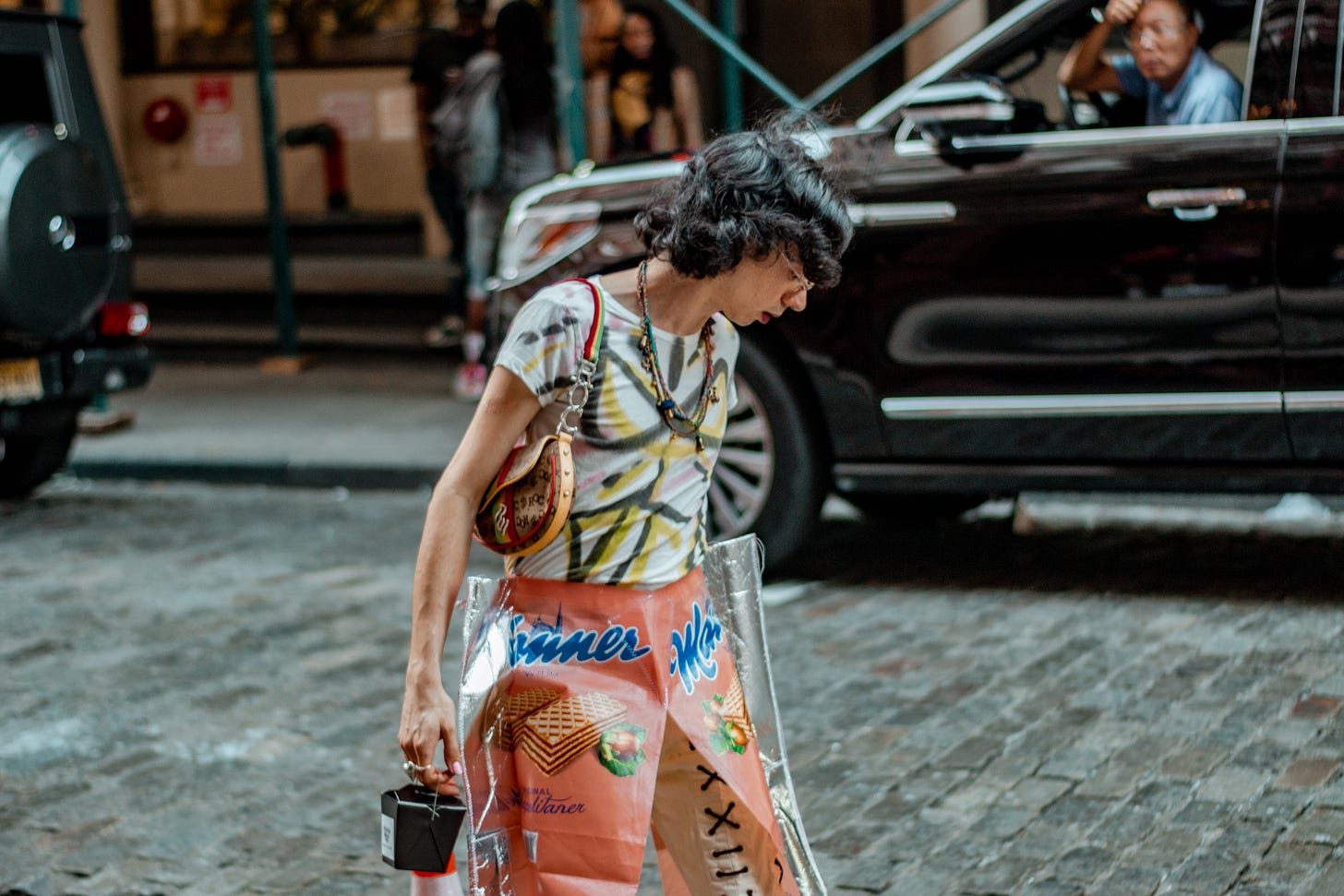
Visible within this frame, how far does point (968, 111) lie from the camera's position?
5.71 metres

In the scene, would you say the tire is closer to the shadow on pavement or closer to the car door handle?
the shadow on pavement

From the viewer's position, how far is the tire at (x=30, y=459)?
909 centimetres

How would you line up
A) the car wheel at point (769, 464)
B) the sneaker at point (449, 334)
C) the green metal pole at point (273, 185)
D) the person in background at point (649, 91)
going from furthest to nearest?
the sneaker at point (449, 334), the green metal pole at point (273, 185), the person in background at point (649, 91), the car wheel at point (769, 464)

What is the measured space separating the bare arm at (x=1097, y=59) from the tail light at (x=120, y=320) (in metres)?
4.83

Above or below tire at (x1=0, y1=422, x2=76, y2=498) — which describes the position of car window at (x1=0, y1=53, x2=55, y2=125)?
above

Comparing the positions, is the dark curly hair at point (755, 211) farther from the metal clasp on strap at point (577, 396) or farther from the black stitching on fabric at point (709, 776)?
the black stitching on fabric at point (709, 776)

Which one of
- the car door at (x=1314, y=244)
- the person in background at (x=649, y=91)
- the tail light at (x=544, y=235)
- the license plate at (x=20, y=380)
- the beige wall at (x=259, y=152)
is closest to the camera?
the car door at (x=1314, y=244)

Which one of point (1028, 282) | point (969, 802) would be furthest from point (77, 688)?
point (1028, 282)

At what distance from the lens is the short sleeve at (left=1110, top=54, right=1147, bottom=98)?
5.85 m

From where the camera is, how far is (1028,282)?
581cm

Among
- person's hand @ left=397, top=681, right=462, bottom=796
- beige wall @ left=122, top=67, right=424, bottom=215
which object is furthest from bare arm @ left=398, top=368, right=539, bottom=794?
beige wall @ left=122, top=67, right=424, bottom=215

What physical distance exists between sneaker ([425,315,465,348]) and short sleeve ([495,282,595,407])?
974 cm

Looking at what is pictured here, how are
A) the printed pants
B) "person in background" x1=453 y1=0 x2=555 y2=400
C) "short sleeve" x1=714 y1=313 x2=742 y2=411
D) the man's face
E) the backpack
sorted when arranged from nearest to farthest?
the printed pants, "short sleeve" x1=714 y1=313 x2=742 y2=411, the man's face, "person in background" x1=453 y1=0 x2=555 y2=400, the backpack

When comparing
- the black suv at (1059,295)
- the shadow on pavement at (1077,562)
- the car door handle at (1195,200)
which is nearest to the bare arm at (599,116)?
the shadow on pavement at (1077,562)
